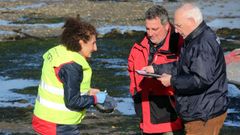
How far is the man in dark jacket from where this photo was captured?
634 cm

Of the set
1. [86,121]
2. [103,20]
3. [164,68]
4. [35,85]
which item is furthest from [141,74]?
[103,20]

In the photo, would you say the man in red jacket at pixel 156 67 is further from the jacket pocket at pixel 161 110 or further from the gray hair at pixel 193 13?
the gray hair at pixel 193 13

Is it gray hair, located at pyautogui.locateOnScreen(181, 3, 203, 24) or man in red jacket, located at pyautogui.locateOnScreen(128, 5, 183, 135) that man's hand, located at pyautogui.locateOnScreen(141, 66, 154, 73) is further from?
gray hair, located at pyautogui.locateOnScreen(181, 3, 203, 24)

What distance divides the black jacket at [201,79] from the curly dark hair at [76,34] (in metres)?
0.90

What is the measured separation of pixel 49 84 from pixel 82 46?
18.2 inches

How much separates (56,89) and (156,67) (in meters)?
1.19

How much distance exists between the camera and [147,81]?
7328 millimetres

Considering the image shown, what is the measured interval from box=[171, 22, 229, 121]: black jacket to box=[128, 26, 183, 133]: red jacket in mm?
708

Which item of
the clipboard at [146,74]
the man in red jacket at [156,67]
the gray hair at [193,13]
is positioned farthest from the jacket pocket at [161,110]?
the gray hair at [193,13]

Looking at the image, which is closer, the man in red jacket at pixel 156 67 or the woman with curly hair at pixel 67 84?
the woman with curly hair at pixel 67 84

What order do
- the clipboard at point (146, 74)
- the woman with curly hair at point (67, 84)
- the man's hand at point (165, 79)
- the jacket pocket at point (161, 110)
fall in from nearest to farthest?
the woman with curly hair at point (67, 84), the man's hand at point (165, 79), the clipboard at point (146, 74), the jacket pocket at point (161, 110)

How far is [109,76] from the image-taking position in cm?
1716

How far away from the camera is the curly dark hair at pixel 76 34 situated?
251 inches

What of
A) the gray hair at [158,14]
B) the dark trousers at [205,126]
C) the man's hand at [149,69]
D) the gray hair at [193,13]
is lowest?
the dark trousers at [205,126]
